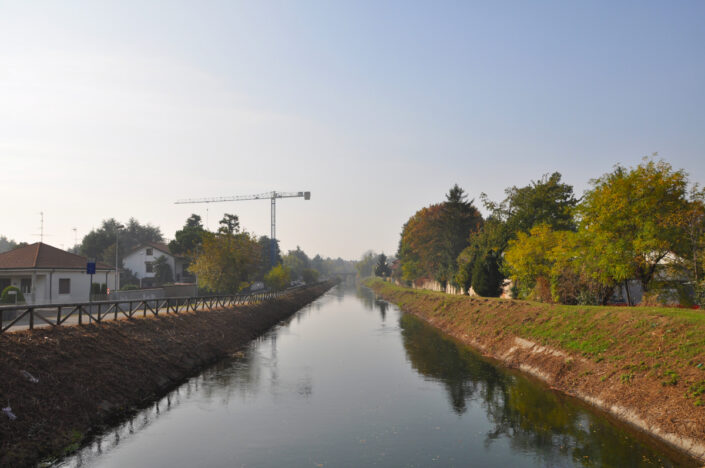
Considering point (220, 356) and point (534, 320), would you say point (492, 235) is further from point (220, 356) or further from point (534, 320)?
point (220, 356)

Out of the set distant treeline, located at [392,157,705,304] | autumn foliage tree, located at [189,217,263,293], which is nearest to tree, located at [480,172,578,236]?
Result: distant treeline, located at [392,157,705,304]

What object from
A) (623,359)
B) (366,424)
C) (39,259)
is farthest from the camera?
(39,259)

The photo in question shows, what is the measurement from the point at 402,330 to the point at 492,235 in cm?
1657

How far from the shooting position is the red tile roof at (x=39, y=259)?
43688 millimetres

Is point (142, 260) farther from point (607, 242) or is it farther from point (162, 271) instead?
point (607, 242)

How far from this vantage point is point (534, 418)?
17.8 metres

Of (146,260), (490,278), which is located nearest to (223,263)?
(490,278)

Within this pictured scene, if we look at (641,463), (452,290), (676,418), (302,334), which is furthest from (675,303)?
(452,290)

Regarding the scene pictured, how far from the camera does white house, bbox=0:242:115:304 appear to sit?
42.9 meters

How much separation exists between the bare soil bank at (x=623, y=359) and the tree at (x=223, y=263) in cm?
3186

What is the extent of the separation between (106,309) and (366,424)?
26192mm

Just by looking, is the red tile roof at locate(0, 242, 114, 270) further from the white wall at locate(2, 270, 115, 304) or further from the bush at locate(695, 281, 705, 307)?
the bush at locate(695, 281, 705, 307)

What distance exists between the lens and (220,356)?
102ft

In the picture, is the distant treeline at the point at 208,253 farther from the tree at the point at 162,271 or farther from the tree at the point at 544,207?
the tree at the point at 544,207
